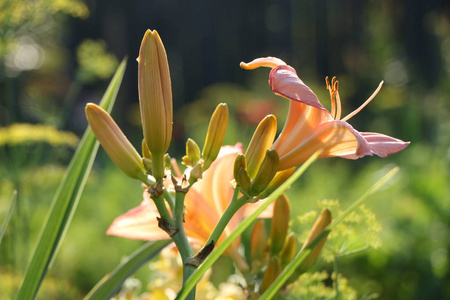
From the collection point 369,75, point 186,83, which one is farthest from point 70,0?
point 186,83

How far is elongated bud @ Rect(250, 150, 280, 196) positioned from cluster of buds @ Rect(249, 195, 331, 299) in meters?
0.10

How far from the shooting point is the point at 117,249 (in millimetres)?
1696

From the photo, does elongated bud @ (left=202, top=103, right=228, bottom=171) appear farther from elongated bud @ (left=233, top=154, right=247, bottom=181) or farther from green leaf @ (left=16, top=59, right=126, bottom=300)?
green leaf @ (left=16, top=59, right=126, bottom=300)

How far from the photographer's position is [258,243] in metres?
0.66

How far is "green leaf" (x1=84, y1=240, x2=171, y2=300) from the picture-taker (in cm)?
63

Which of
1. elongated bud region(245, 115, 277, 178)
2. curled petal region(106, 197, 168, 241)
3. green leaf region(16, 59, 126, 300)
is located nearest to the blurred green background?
green leaf region(16, 59, 126, 300)

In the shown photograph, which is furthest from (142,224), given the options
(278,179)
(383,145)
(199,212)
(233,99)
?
(233,99)

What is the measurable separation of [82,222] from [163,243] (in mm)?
1510

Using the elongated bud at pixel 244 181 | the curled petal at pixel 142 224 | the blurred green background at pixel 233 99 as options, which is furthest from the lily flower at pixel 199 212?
the blurred green background at pixel 233 99

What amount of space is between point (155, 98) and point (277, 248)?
0.23m

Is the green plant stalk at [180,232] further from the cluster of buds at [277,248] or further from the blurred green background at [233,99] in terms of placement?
the blurred green background at [233,99]

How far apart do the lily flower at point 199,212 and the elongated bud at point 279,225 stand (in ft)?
0.15

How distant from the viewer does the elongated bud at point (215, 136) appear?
54 cm

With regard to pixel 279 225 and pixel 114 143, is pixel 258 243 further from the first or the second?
pixel 114 143
